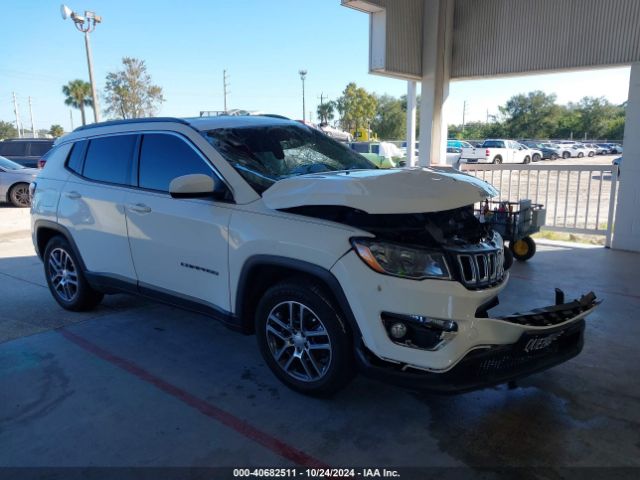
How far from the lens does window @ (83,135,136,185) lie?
437cm

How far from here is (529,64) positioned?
339 inches

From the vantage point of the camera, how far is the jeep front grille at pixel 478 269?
2.83m

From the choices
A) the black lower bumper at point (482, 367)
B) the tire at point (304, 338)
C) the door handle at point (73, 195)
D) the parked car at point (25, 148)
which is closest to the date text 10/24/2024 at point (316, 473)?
the black lower bumper at point (482, 367)

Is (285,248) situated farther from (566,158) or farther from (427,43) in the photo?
(566,158)

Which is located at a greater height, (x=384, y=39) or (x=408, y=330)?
(x=384, y=39)

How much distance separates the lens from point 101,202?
14.7 feet

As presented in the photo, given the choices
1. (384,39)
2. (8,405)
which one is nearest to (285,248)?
(8,405)

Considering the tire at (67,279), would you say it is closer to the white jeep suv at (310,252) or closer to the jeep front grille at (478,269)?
the white jeep suv at (310,252)

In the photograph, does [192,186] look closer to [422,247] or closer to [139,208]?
[139,208]

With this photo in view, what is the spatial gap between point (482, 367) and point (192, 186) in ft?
7.01

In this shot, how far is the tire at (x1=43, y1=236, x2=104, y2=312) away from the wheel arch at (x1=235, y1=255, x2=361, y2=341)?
228 cm

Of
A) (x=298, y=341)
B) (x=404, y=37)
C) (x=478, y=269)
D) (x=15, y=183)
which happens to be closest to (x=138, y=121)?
(x=298, y=341)

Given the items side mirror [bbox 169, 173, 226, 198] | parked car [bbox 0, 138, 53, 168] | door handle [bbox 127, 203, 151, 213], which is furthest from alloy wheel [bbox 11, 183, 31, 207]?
side mirror [bbox 169, 173, 226, 198]

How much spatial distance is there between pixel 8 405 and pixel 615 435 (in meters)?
3.87
